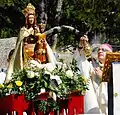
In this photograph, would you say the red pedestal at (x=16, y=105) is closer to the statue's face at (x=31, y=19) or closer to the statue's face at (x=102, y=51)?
the statue's face at (x=31, y=19)

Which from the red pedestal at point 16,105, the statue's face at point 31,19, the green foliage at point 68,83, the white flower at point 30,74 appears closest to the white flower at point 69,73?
Result: the green foliage at point 68,83

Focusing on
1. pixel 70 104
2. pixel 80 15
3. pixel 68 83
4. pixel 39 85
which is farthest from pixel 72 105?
pixel 80 15

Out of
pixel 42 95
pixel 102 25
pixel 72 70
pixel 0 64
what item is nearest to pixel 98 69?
pixel 72 70

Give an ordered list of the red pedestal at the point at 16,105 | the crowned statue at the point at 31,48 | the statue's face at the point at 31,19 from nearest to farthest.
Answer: the red pedestal at the point at 16,105
the crowned statue at the point at 31,48
the statue's face at the point at 31,19

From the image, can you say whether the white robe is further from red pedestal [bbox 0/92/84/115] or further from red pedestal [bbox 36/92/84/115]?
red pedestal [bbox 0/92/84/115]

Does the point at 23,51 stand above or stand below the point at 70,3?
below

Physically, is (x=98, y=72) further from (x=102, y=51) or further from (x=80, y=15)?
(x=80, y=15)

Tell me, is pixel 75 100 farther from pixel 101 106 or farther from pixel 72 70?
pixel 101 106

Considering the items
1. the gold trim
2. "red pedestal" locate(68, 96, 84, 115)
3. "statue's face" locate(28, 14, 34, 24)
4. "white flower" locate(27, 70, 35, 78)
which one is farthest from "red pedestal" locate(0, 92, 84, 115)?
"statue's face" locate(28, 14, 34, 24)

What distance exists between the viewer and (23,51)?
347 inches

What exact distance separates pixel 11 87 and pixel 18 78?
0.13m

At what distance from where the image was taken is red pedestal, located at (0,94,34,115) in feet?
22.9

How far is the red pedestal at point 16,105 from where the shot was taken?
698 centimetres

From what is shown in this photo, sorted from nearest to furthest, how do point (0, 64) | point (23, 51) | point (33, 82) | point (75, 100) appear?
point (33, 82)
point (75, 100)
point (23, 51)
point (0, 64)
